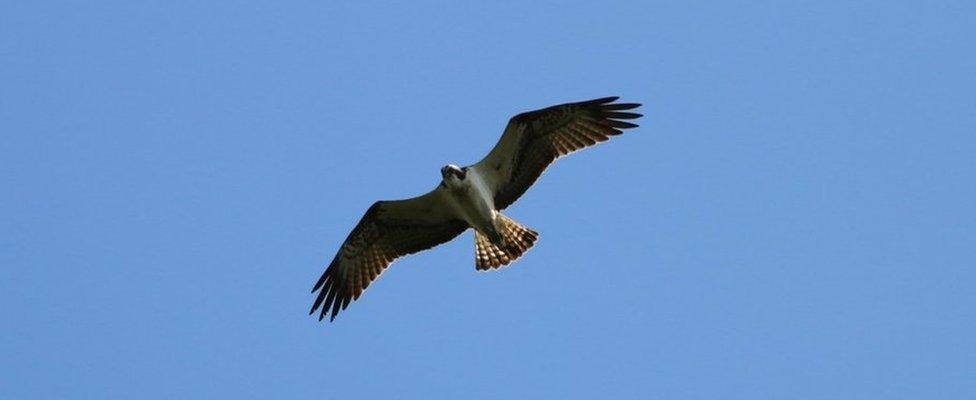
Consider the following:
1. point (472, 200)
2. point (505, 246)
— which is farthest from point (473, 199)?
point (505, 246)

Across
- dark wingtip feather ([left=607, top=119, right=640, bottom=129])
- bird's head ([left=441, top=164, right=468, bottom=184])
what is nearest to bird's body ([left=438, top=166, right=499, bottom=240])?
bird's head ([left=441, top=164, right=468, bottom=184])

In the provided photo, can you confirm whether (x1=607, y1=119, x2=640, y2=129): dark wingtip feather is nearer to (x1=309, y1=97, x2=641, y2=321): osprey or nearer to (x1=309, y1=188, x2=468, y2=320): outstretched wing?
(x1=309, y1=97, x2=641, y2=321): osprey

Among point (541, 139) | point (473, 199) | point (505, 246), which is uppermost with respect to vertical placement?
point (541, 139)

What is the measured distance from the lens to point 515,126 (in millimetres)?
16812

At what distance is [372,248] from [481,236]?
1336 millimetres

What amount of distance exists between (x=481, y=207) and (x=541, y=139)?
1.02 metres

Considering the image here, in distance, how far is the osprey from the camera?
16.9 metres

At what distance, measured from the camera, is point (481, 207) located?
55.4 feet

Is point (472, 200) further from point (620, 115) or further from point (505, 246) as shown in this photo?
point (620, 115)

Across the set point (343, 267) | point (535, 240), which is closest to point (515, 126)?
point (535, 240)

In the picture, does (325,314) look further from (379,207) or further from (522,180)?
(522,180)

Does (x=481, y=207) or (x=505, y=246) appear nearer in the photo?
(x=481, y=207)

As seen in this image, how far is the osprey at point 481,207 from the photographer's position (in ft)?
55.4

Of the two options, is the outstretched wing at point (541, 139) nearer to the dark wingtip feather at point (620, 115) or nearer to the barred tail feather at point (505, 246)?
the dark wingtip feather at point (620, 115)
